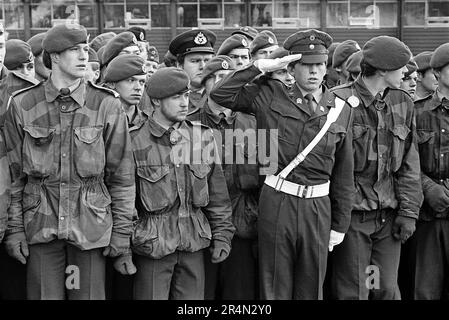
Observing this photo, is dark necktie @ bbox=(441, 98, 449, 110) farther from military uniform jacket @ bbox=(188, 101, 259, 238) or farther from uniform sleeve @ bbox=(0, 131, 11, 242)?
uniform sleeve @ bbox=(0, 131, 11, 242)

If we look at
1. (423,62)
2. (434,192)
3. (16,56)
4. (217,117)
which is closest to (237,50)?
(217,117)

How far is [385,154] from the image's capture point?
17.4ft

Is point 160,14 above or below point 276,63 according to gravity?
above

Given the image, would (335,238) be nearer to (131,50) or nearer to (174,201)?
(174,201)

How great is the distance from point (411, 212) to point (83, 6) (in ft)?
70.3

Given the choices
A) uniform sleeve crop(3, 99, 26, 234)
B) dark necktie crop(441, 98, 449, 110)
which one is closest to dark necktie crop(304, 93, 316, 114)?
dark necktie crop(441, 98, 449, 110)

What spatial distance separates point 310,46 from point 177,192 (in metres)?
1.36

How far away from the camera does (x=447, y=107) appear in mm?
5613

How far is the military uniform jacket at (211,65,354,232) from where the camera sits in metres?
4.90

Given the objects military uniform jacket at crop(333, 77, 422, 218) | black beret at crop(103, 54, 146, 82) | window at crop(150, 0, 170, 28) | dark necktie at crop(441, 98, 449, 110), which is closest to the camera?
military uniform jacket at crop(333, 77, 422, 218)

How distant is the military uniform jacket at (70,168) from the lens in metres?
4.50

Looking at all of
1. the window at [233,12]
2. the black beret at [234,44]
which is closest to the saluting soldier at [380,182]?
the black beret at [234,44]
